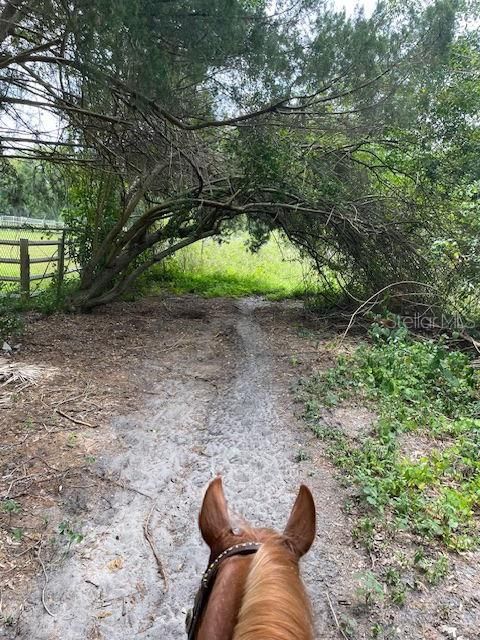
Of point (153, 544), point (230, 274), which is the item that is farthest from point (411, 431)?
point (230, 274)

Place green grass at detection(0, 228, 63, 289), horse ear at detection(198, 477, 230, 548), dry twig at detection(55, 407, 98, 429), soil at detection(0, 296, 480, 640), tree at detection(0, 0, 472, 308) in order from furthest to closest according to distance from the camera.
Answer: green grass at detection(0, 228, 63, 289) < dry twig at detection(55, 407, 98, 429) < tree at detection(0, 0, 472, 308) < soil at detection(0, 296, 480, 640) < horse ear at detection(198, 477, 230, 548)

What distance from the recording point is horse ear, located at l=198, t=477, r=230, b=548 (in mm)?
1370

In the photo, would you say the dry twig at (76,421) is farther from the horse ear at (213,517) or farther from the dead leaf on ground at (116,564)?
the horse ear at (213,517)

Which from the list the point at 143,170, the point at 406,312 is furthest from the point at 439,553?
the point at 143,170

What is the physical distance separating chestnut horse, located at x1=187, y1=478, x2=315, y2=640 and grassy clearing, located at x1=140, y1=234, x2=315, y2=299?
9.10 m

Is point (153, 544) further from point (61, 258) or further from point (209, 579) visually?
point (61, 258)

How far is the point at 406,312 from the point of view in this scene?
7922 mm

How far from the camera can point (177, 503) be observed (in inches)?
134

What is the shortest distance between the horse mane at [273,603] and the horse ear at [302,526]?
14 centimetres

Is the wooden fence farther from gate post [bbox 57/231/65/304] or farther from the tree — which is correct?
the tree

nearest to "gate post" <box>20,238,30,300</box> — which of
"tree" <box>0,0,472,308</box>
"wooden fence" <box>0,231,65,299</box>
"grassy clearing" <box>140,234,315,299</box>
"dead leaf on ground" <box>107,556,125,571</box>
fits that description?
"wooden fence" <box>0,231,65,299</box>

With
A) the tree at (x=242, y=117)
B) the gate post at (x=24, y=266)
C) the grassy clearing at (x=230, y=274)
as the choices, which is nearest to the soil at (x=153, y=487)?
the tree at (x=242, y=117)

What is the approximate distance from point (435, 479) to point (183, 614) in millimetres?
2187

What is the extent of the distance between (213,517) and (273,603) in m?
0.45
